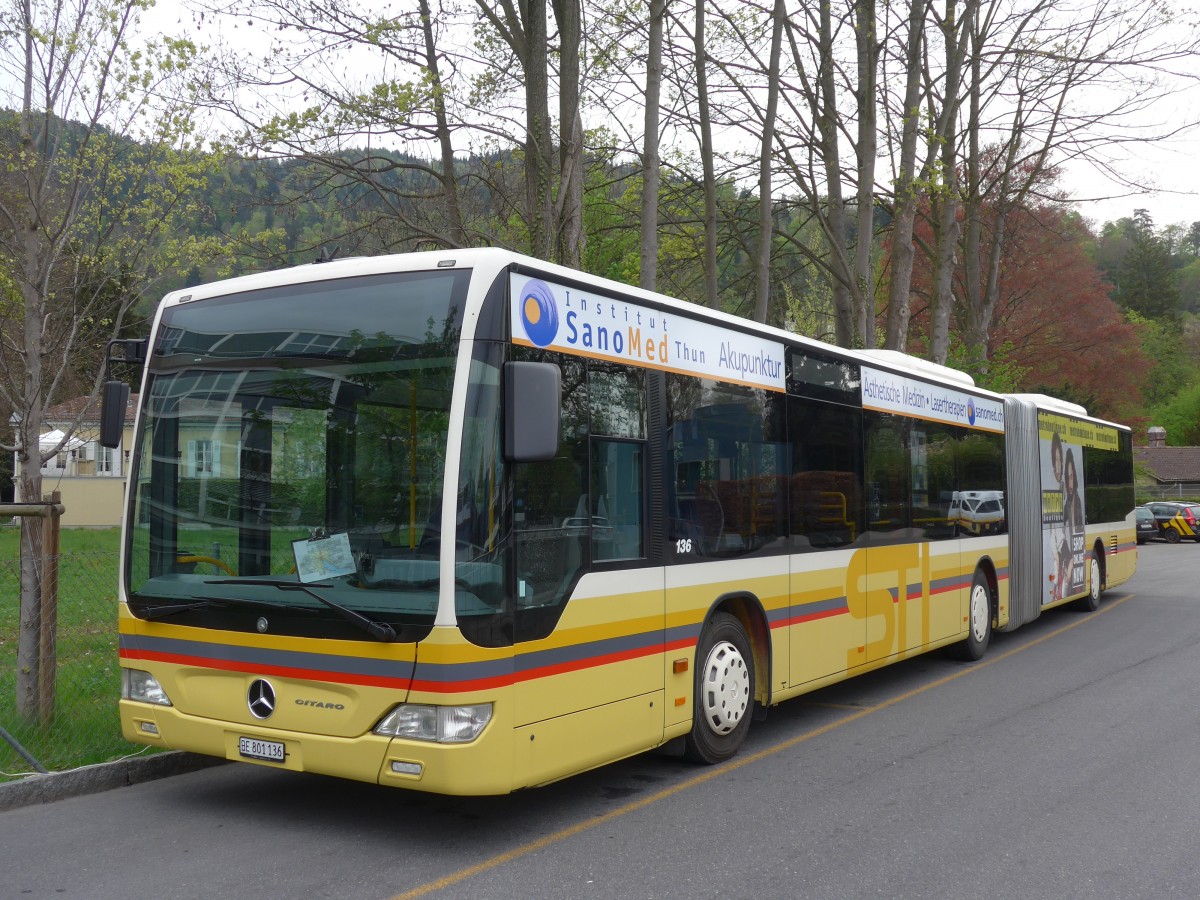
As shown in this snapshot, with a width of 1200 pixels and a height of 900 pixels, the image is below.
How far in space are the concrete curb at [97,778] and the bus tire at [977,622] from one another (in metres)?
7.99

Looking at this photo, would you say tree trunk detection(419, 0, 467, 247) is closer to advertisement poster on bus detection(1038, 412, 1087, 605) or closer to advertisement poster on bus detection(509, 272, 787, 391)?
advertisement poster on bus detection(509, 272, 787, 391)

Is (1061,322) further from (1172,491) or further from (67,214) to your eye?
(67,214)

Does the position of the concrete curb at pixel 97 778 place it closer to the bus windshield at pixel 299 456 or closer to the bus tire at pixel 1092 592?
the bus windshield at pixel 299 456

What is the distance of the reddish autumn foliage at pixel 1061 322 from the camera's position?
39.9m

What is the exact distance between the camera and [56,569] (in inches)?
281

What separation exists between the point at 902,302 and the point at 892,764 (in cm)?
1420

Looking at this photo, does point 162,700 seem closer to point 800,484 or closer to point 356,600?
point 356,600

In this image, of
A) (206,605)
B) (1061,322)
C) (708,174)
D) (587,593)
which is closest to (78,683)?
(206,605)

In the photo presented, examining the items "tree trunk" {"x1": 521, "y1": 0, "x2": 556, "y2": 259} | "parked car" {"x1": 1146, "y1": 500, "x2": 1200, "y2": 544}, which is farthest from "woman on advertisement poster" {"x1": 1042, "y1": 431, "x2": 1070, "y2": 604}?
"parked car" {"x1": 1146, "y1": 500, "x2": 1200, "y2": 544}

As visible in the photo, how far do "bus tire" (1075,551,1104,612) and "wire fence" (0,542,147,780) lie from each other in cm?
1352

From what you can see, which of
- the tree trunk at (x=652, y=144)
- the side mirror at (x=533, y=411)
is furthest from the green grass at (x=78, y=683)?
the tree trunk at (x=652, y=144)

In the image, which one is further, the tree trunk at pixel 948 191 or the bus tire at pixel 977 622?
the tree trunk at pixel 948 191

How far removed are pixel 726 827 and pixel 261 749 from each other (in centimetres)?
244

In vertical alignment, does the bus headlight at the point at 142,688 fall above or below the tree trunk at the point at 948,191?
below
